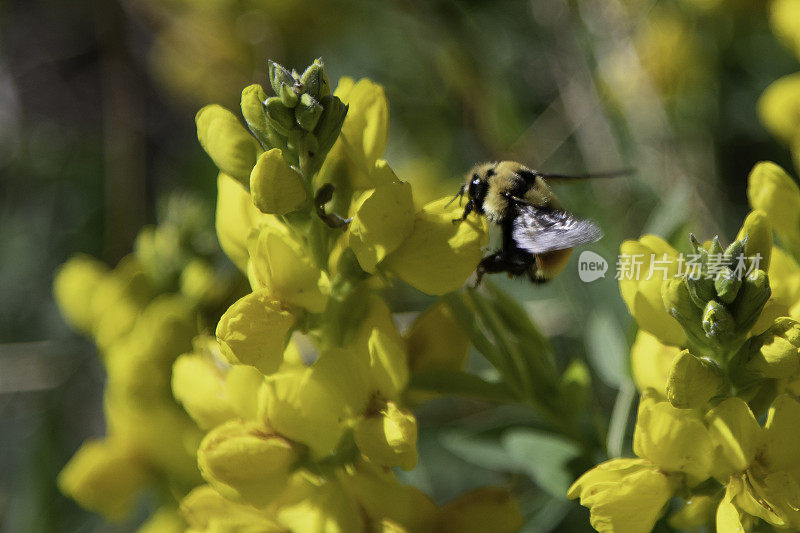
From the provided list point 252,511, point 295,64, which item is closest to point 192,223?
point 252,511

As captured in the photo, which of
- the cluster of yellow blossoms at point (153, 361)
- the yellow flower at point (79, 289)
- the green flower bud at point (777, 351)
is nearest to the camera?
the green flower bud at point (777, 351)

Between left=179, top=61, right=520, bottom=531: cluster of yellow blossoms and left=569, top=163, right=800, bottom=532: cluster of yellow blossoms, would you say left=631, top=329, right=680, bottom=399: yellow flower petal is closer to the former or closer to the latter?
Answer: left=569, top=163, right=800, bottom=532: cluster of yellow blossoms

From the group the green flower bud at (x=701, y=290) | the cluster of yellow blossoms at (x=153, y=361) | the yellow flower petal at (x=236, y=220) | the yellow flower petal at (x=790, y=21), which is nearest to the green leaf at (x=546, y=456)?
the green flower bud at (x=701, y=290)

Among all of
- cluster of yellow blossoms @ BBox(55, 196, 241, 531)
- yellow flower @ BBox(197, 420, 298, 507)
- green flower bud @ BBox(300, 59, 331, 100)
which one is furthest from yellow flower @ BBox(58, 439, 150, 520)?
green flower bud @ BBox(300, 59, 331, 100)

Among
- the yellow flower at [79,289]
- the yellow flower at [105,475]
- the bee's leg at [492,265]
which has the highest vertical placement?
the bee's leg at [492,265]

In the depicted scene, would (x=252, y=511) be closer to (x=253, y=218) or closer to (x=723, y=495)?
(x=253, y=218)

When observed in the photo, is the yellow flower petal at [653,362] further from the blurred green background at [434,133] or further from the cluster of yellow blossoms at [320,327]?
the blurred green background at [434,133]
